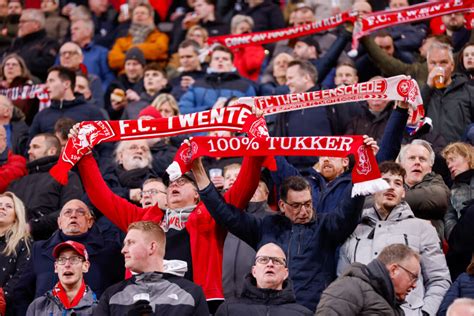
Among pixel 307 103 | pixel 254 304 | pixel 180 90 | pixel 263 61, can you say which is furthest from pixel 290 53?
pixel 254 304

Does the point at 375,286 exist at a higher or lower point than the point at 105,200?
lower

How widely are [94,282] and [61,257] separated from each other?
31.7 inches

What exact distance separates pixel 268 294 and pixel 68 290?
1.80 m

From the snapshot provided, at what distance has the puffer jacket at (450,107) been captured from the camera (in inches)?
510

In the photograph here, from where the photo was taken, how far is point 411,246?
10.0m

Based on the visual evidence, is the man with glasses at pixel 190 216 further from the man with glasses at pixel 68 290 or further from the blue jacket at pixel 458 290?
the blue jacket at pixel 458 290

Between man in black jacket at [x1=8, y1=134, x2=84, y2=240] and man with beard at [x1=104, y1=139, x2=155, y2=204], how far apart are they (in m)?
0.37

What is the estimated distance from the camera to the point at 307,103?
11.2 metres

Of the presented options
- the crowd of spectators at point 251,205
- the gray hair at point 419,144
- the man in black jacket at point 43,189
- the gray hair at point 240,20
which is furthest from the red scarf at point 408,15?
the man in black jacket at point 43,189

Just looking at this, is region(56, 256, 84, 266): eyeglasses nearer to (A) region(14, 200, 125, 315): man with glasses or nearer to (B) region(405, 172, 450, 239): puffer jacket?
(A) region(14, 200, 125, 315): man with glasses

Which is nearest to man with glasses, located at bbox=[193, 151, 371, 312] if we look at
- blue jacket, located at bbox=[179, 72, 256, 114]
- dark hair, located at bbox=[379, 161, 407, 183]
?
dark hair, located at bbox=[379, 161, 407, 183]

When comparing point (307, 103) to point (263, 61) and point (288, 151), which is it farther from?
point (263, 61)

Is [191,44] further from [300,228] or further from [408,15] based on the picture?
[300,228]

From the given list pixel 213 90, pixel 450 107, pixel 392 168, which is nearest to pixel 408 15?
pixel 450 107
